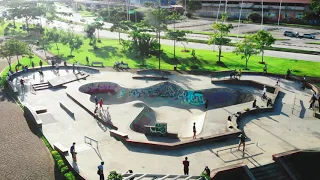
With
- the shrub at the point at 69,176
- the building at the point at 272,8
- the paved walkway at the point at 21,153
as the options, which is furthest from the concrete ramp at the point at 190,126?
the building at the point at 272,8

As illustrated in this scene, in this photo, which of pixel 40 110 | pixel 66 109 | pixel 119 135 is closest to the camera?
pixel 119 135

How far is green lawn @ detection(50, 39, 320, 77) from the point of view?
53.9 m

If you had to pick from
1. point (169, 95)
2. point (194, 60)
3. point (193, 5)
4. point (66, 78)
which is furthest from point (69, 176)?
point (193, 5)

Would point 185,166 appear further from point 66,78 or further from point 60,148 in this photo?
point 66,78

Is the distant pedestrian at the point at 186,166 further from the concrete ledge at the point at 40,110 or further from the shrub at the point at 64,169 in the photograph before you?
the concrete ledge at the point at 40,110

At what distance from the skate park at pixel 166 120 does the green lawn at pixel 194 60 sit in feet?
23.9

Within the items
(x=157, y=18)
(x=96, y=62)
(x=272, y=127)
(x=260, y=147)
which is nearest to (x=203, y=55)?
(x=157, y=18)

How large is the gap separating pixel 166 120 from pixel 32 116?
49.8 ft

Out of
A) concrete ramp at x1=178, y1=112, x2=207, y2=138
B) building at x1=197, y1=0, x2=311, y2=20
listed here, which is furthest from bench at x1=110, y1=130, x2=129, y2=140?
building at x1=197, y1=0, x2=311, y2=20

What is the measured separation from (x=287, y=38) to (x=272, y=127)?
57773 millimetres

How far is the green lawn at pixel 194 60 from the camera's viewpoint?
53.9 meters

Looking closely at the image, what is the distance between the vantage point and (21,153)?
2719 centimetres

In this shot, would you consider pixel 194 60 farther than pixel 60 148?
Yes

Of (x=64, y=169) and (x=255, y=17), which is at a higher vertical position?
(x=255, y=17)
